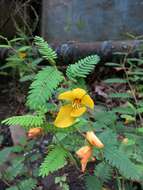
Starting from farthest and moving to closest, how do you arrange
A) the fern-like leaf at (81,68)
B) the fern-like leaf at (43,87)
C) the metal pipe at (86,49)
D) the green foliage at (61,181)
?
the metal pipe at (86,49) < the green foliage at (61,181) < the fern-like leaf at (81,68) < the fern-like leaf at (43,87)

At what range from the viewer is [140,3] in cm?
445

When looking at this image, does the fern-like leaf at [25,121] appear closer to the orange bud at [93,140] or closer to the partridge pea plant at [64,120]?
the partridge pea plant at [64,120]

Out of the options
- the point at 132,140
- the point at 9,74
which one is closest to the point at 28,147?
the point at 132,140

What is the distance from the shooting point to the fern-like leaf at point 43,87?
50.2 inches

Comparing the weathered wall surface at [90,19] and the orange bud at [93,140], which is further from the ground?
the orange bud at [93,140]

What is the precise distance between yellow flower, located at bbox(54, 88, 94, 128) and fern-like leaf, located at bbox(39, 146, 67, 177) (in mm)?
89

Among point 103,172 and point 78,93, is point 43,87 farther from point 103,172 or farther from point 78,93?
point 103,172

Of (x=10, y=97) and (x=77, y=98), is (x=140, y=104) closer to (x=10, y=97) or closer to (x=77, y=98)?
(x=77, y=98)

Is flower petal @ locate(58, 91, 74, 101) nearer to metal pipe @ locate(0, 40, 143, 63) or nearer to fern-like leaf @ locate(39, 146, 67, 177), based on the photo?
fern-like leaf @ locate(39, 146, 67, 177)

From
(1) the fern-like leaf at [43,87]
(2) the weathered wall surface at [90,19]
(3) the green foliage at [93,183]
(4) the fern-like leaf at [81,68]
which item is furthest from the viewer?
(2) the weathered wall surface at [90,19]

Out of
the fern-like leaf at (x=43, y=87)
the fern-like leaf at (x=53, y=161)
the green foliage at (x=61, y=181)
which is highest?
the fern-like leaf at (x=43, y=87)

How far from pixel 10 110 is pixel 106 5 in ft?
4.83

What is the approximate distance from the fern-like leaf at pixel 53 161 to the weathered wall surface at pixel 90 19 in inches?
124

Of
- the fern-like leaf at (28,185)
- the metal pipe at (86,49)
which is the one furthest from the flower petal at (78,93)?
the metal pipe at (86,49)
